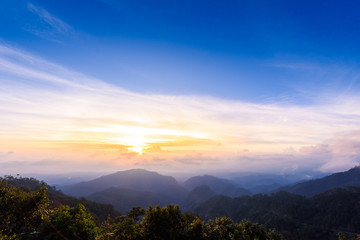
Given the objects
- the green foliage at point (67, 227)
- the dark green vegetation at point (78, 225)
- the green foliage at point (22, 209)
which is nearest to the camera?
the green foliage at point (67, 227)

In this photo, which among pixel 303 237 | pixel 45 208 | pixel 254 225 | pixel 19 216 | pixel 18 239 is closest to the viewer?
pixel 18 239

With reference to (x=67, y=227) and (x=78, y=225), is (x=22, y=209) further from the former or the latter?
(x=78, y=225)

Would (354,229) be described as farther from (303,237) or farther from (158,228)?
(158,228)

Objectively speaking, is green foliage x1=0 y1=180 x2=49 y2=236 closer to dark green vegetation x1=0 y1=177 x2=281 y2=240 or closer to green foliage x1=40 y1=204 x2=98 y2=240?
dark green vegetation x1=0 y1=177 x2=281 y2=240

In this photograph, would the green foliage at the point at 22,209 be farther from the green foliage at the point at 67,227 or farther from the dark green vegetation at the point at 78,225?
the green foliage at the point at 67,227

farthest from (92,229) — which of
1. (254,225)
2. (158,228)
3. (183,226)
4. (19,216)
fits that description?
(254,225)

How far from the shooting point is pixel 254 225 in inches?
1578

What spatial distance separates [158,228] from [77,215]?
14.3 m

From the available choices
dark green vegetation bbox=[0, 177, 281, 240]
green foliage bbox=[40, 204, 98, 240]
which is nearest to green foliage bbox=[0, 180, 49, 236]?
dark green vegetation bbox=[0, 177, 281, 240]

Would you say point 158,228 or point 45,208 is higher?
point 45,208

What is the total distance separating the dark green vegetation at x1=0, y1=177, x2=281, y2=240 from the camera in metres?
23.2

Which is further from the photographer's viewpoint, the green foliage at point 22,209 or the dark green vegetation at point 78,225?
the green foliage at point 22,209

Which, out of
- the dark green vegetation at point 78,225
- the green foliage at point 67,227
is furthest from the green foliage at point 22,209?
the green foliage at point 67,227

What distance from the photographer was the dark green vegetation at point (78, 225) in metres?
23.2
